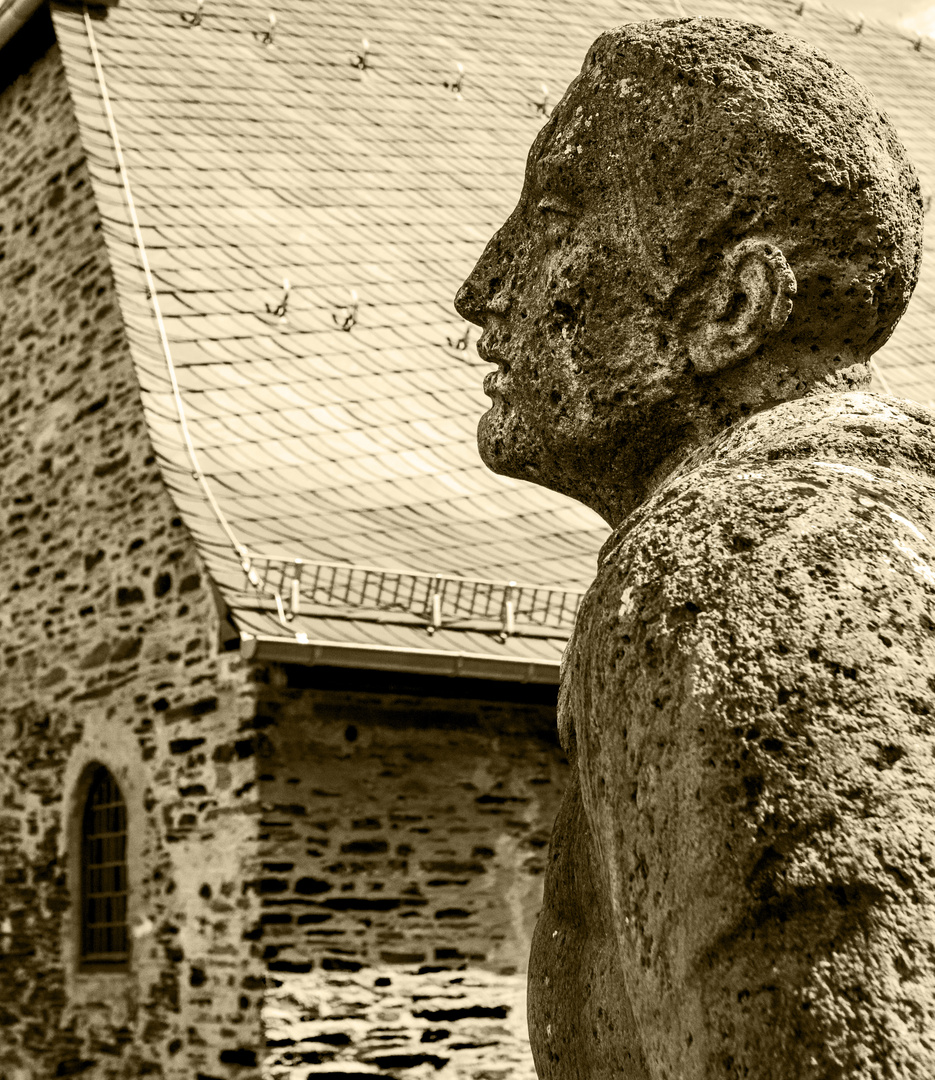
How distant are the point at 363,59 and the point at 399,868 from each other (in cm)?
665

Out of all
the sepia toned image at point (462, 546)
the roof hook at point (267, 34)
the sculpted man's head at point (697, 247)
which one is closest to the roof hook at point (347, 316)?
the sepia toned image at point (462, 546)

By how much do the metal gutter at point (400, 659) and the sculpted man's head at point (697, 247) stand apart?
5.77 m

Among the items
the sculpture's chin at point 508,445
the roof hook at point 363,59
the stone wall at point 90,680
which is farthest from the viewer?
the roof hook at point 363,59

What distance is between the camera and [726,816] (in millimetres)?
1382

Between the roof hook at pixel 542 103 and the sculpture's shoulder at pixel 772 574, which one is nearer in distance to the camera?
the sculpture's shoulder at pixel 772 574

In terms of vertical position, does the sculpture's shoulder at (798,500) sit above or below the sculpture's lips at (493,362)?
above

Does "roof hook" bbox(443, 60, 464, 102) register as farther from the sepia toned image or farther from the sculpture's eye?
the sculpture's eye

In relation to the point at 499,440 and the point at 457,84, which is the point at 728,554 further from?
the point at 457,84

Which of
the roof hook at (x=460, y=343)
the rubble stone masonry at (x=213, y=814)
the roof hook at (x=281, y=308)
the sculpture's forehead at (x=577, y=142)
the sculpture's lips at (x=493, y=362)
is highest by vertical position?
the sculpture's forehead at (x=577, y=142)

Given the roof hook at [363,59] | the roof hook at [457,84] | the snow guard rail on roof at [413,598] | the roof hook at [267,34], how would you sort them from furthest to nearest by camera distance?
the roof hook at [457,84] < the roof hook at [363,59] < the roof hook at [267,34] < the snow guard rail on roof at [413,598]

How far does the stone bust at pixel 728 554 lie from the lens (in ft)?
4.40

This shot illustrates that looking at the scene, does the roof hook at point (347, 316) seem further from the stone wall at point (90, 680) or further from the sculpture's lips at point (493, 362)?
the sculpture's lips at point (493, 362)

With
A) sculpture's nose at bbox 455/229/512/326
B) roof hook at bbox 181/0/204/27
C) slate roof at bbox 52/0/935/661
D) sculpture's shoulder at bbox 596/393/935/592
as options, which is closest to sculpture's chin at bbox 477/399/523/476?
sculpture's nose at bbox 455/229/512/326

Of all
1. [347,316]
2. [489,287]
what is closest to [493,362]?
[489,287]
